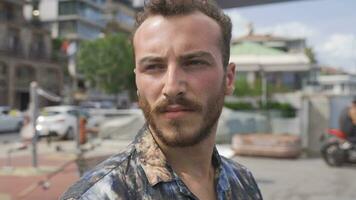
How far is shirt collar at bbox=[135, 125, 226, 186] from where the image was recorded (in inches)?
47.1

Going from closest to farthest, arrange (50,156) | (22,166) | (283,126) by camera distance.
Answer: (22,166) < (50,156) < (283,126)

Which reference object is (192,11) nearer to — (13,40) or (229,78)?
(229,78)

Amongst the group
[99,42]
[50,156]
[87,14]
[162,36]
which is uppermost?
[87,14]

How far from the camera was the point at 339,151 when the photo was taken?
30.9ft

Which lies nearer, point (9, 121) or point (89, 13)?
point (9, 121)

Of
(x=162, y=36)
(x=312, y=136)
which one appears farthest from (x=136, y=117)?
(x=162, y=36)

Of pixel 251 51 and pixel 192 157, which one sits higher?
pixel 251 51

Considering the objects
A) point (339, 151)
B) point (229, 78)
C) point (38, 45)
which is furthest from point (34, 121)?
point (38, 45)

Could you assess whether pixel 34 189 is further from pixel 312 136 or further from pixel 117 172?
pixel 312 136

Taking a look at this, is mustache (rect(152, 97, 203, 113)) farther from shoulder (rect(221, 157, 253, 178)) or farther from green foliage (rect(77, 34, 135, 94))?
green foliage (rect(77, 34, 135, 94))

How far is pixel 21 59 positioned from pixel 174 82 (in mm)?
45564

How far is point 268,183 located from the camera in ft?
25.0

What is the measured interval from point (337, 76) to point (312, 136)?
40685mm

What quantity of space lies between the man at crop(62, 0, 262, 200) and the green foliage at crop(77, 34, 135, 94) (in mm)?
42673
